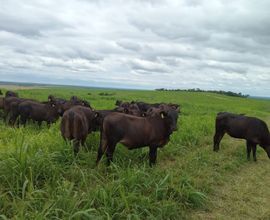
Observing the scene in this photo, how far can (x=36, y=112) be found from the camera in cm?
1351

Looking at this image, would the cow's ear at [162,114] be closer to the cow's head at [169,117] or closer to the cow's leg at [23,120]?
the cow's head at [169,117]

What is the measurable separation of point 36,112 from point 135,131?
20.4 feet

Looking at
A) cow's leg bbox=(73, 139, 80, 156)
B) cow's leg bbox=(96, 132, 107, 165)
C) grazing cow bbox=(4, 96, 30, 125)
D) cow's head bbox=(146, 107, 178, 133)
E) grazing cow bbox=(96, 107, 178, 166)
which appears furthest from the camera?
grazing cow bbox=(4, 96, 30, 125)

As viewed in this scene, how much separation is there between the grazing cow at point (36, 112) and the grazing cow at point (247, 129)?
593 cm

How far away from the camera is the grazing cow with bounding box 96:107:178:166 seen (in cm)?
825

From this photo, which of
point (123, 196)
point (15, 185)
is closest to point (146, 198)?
point (123, 196)

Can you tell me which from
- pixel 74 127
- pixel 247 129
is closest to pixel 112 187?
pixel 74 127

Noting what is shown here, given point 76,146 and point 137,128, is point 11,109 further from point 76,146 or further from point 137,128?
point 137,128

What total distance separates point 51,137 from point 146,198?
4.05 metres

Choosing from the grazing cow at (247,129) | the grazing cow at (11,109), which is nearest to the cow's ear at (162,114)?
the grazing cow at (247,129)

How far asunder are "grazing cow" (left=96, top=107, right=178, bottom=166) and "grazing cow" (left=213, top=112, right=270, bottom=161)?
10.5ft

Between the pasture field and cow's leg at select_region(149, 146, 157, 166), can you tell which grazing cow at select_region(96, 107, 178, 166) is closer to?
cow's leg at select_region(149, 146, 157, 166)

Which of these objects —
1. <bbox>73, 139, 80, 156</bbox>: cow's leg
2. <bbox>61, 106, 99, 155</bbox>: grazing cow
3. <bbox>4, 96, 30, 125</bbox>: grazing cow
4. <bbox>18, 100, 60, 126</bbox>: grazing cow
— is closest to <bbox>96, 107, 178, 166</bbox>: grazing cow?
<bbox>73, 139, 80, 156</bbox>: cow's leg

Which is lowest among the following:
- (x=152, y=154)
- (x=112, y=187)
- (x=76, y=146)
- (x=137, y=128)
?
(x=112, y=187)
